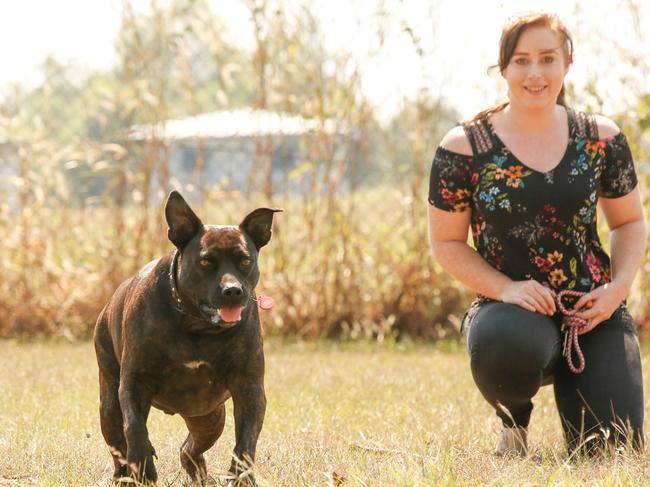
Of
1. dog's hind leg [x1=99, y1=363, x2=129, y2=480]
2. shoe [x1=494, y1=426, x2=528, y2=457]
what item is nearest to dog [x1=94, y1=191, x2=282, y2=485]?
dog's hind leg [x1=99, y1=363, x2=129, y2=480]

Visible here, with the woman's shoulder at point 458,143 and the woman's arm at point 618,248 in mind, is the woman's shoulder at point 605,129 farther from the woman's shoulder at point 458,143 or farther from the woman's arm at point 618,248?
the woman's shoulder at point 458,143

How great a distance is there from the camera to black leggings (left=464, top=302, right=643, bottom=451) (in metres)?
4.26

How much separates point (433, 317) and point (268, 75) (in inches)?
84.0

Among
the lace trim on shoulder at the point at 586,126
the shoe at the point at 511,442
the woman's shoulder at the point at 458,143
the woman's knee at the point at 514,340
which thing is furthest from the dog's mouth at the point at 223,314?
the lace trim on shoulder at the point at 586,126

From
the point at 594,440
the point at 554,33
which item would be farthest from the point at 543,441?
the point at 554,33

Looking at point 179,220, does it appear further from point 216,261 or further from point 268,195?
point 268,195

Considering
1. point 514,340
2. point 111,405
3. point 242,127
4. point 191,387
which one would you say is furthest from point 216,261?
point 242,127

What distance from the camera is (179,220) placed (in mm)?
3654

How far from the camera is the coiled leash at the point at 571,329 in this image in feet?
14.3

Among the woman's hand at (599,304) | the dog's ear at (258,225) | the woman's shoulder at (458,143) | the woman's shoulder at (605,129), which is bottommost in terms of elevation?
A: the woman's hand at (599,304)

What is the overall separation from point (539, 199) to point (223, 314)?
153cm

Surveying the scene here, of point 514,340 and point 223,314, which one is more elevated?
point 223,314

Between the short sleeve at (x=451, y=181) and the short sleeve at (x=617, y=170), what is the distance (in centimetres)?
54

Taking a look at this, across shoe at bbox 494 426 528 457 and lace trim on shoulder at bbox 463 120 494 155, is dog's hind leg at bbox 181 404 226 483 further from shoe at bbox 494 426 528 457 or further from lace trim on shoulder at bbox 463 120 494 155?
lace trim on shoulder at bbox 463 120 494 155
